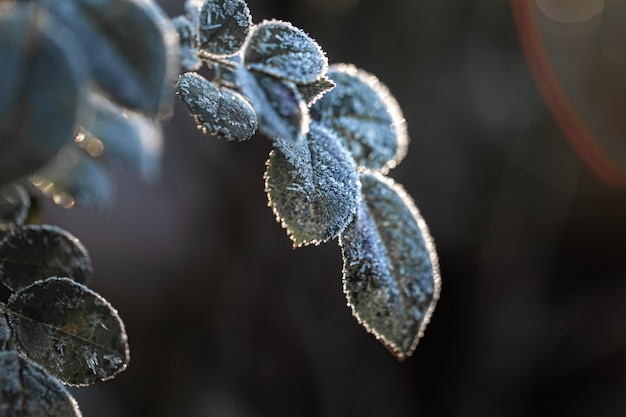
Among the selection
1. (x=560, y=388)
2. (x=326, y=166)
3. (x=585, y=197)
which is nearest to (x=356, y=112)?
(x=326, y=166)

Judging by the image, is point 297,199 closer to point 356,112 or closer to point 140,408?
point 356,112

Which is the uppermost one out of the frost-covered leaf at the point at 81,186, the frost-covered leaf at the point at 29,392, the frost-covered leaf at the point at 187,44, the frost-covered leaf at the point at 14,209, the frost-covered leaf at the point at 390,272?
the frost-covered leaf at the point at 187,44

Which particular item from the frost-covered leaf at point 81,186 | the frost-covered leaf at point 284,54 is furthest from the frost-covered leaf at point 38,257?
the frost-covered leaf at point 284,54

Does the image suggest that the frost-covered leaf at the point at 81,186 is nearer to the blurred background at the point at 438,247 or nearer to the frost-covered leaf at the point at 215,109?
the frost-covered leaf at the point at 215,109

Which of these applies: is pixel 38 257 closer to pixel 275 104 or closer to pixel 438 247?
pixel 275 104

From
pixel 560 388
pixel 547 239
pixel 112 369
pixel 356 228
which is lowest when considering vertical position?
pixel 560 388

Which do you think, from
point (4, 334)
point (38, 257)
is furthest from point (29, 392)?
point (38, 257)

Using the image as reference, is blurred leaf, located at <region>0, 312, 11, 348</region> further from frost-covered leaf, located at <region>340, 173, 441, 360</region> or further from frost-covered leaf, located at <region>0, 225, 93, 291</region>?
frost-covered leaf, located at <region>340, 173, 441, 360</region>
